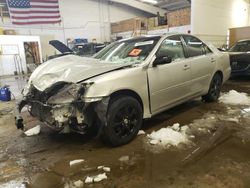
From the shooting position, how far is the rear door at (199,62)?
3.60 m

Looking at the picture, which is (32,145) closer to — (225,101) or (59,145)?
(59,145)

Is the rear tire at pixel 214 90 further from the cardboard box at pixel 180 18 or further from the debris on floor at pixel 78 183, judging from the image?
the cardboard box at pixel 180 18

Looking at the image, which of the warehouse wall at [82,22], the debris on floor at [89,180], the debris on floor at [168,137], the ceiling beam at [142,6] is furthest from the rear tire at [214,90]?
the ceiling beam at [142,6]

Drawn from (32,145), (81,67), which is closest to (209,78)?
(81,67)

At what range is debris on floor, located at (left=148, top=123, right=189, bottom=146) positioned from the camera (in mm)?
2730

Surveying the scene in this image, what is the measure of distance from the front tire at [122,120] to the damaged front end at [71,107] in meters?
0.12

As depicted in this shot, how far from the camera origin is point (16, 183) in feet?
6.89

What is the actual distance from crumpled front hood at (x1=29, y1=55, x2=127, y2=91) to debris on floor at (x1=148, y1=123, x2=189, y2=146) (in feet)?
3.35

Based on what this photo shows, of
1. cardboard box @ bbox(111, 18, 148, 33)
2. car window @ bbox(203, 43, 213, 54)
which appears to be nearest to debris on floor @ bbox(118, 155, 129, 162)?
car window @ bbox(203, 43, 213, 54)

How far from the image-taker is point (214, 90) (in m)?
4.36

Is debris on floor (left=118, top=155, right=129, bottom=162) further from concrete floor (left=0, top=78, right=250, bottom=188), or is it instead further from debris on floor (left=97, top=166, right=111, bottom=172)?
debris on floor (left=97, top=166, right=111, bottom=172)

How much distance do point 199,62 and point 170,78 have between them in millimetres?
883

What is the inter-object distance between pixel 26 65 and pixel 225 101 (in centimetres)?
1178

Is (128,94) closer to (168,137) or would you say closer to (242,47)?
(168,137)
